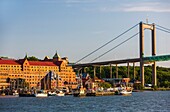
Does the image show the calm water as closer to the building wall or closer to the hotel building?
the building wall

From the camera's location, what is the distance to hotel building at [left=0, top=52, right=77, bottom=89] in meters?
101

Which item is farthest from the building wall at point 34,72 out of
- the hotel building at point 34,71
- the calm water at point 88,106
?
the calm water at point 88,106

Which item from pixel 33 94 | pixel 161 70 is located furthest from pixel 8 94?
pixel 161 70

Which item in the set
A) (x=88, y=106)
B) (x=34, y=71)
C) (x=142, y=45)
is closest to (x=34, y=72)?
(x=34, y=71)

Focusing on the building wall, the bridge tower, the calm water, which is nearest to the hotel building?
the building wall

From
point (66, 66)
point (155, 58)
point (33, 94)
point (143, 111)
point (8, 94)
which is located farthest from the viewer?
point (66, 66)

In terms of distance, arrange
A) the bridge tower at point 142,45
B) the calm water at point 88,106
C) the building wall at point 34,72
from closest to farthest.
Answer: the calm water at point 88,106 → the building wall at point 34,72 → the bridge tower at point 142,45

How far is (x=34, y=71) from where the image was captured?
353ft

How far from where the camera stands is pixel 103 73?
13700 centimetres

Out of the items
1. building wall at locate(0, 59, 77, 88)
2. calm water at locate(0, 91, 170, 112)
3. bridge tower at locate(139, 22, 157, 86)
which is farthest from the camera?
bridge tower at locate(139, 22, 157, 86)

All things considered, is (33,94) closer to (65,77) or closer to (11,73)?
(11,73)

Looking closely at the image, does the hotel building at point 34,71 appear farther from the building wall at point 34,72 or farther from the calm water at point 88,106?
the calm water at point 88,106

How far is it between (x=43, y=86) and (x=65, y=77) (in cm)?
1125

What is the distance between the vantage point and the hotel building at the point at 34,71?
332 feet
